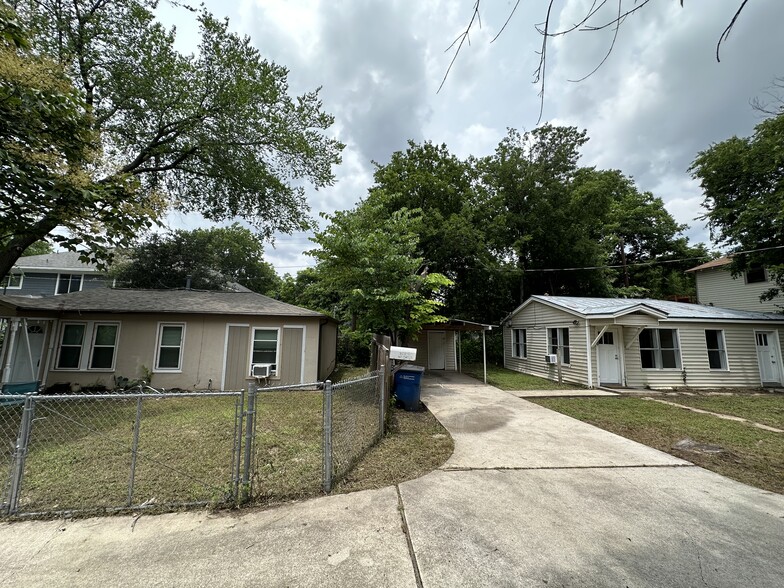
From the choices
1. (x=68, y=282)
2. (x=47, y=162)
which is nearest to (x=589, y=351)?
(x=47, y=162)

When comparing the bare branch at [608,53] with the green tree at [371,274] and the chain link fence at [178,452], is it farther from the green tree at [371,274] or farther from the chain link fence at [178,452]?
the green tree at [371,274]

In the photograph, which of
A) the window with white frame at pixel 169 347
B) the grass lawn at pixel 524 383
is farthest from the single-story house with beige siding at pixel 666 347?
the window with white frame at pixel 169 347

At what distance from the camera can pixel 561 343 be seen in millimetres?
12914

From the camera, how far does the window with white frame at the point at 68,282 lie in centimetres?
2027

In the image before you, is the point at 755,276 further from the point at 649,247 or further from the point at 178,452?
the point at 178,452

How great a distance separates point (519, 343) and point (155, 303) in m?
16.0

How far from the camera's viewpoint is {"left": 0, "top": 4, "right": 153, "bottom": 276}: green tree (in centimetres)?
498

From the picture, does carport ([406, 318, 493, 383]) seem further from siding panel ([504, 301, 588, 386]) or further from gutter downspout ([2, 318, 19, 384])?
gutter downspout ([2, 318, 19, 384])

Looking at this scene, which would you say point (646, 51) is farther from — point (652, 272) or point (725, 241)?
point (652, 272)

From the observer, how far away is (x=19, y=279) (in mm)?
20172

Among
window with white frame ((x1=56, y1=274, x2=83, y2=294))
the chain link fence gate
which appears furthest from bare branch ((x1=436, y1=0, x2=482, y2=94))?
window with white frame ((x1=56, y1=274, x2=83, y2=294))

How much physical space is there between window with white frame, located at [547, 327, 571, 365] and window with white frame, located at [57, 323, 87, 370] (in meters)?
16.3

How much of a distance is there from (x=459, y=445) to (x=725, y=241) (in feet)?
57.3

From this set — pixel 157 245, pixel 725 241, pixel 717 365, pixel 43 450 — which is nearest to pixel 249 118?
pixel 43 450
